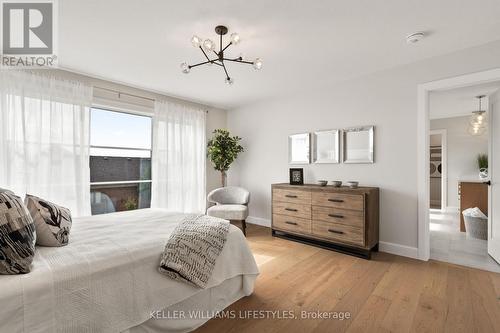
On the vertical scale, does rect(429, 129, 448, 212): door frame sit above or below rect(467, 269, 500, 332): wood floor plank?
above

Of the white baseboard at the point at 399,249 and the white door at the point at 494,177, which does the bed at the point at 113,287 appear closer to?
the white baseboard at the point at 399,249

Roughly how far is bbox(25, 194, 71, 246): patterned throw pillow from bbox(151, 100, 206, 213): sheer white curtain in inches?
90.7

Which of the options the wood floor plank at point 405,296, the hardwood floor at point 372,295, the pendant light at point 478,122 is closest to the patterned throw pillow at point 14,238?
the hardwood floor at point 372,295

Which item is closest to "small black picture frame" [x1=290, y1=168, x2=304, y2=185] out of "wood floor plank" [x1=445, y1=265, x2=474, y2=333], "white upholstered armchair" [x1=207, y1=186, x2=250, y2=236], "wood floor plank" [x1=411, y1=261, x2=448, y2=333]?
"white upholstered armchair" [x1=207, y1=186, x2=250, y2=236]

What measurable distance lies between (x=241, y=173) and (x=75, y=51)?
3310 millimetres

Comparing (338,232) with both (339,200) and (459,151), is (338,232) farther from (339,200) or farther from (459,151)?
(459,151)

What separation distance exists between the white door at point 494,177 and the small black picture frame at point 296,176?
2.31m

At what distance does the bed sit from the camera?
1.14 m

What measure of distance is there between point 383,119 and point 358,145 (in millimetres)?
468

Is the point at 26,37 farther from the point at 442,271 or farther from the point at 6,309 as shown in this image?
the point at 442,271

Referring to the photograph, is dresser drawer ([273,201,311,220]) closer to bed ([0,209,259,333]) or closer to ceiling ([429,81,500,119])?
bed ([0,209,259,333])

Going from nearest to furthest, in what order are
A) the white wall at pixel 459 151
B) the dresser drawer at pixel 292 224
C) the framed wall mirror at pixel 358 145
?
1. the framed wall mirror at pixel 358 145
2. the dresser drawer at pixel 292 224
3. the white wall at pixel 459 151

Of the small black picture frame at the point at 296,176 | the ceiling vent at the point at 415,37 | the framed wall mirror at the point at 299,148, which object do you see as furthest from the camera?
the framed wall mirror at the point at 299,148

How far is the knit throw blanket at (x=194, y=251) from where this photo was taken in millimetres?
1605
